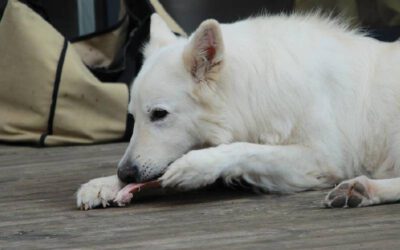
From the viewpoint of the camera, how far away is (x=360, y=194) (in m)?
2.96

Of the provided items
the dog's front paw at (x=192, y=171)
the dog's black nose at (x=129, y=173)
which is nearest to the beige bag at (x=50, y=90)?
the dog's black nose at (x=129, y=173)

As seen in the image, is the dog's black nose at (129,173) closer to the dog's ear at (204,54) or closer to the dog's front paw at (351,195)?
the dog's ear at (204,54)

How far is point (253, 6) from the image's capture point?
Answer: 6.16m

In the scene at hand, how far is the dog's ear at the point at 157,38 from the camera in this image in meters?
3.61

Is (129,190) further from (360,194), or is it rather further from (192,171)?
(360,194)

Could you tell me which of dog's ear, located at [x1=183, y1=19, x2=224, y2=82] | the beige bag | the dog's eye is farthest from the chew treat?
the beige bag

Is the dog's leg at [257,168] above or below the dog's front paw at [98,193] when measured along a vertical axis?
above

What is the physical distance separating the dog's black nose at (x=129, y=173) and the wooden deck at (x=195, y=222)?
105 mm

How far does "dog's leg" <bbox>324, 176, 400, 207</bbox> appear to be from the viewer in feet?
9.68

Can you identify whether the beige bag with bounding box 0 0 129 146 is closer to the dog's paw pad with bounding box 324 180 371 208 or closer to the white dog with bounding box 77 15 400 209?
the white dog with bounding box 77 15 400 209

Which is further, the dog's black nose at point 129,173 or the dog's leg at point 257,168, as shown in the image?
the dog's black nose at point 129,173

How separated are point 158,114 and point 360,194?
0.83 m

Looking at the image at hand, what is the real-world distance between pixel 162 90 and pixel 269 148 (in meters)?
0.47

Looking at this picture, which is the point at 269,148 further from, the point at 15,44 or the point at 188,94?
the point at 15,44
